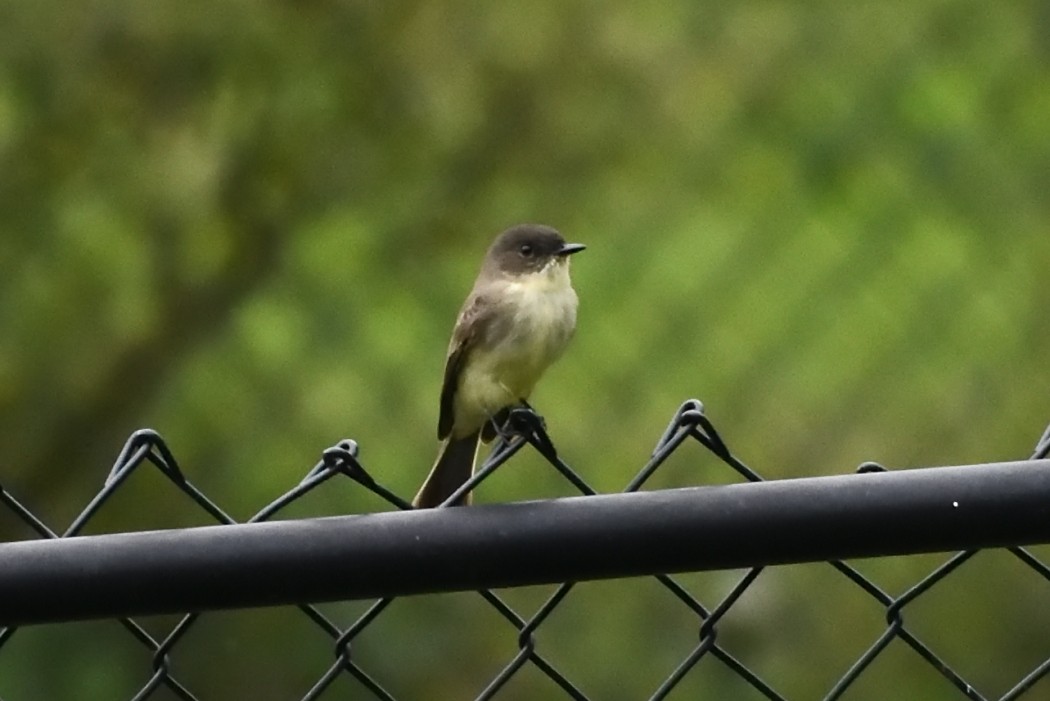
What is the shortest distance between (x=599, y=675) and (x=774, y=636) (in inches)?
14.5

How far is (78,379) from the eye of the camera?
3586 mm

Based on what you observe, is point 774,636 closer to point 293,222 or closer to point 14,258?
point 293,222

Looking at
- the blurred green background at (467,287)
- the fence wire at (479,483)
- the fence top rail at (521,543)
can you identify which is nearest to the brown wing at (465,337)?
the blurred green background at (467,287)

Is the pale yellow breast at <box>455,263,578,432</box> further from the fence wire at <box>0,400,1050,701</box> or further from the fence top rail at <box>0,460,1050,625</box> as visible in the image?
the fence top rail at <box>0,460,1050,625</box>

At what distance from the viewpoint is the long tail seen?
2961mm

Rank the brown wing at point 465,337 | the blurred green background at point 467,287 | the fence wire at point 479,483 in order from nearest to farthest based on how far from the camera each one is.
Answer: the fence wire at point 479,483 → the brown wing at point 465,337 → the blurred green background at point 467,287

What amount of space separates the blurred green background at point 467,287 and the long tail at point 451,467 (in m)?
0.47

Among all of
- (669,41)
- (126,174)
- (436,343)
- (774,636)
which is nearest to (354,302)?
(436,343)

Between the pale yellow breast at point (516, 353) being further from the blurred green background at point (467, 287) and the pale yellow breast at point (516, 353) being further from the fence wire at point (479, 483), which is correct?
the fence wire at point (479, 483)

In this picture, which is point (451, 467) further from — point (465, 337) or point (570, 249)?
point (570, 249)

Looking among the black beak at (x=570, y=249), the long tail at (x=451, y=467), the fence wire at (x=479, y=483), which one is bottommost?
the fence wire at (x=479, y=483)

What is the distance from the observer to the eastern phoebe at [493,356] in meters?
3.00

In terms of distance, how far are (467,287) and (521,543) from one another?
231cm

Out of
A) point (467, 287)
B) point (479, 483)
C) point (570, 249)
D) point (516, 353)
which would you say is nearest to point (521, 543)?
point (479, 483)
